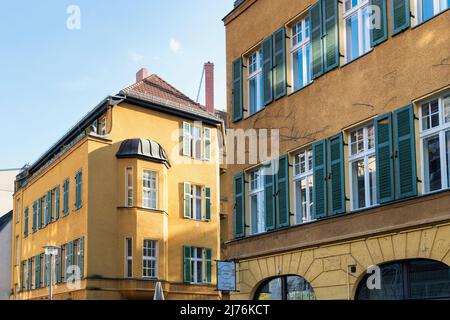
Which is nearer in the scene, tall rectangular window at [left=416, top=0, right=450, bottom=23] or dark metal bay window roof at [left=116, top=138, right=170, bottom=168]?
tall rectangular window at [left=416, top=0, right=450, bottom=23]

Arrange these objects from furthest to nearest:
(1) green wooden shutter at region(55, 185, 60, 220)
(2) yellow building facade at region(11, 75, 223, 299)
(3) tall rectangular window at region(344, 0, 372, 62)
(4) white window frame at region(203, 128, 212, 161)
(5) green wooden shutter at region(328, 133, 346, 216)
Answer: (4) white window frame at region(203, 128, 212, 161)
(1) green wooden shutter at region(55, 185, 60, 220)
(2) yellow building facade at region(11, 75, 223, 299)
(5) green wooden shutter at region(328, 133, 346, 216)
(3) tall rectangular window at region(344, 0, 372, 62)

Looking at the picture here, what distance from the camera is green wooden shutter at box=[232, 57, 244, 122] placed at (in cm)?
1944

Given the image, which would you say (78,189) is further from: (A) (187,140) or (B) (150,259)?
(A) (187,140)

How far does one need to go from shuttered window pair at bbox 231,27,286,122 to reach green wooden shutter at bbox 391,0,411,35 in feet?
14.0

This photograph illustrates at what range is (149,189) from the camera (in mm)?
31891

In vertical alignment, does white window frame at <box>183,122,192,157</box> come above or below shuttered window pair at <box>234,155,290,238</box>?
above

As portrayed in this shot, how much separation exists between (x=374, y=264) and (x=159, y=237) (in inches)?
745

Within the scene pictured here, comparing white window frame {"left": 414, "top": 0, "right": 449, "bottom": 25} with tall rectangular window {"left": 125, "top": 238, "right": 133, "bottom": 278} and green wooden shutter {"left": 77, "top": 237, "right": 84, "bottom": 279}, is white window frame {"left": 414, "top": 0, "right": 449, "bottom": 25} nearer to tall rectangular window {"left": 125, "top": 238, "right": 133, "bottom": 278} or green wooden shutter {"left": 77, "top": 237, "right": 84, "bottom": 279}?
tall rectangular window {"left": 125, "top": 238, "right": 133, "bottom": 278}

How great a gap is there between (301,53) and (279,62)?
699 mm

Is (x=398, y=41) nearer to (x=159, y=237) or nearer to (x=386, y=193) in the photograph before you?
(x=386, y=193)

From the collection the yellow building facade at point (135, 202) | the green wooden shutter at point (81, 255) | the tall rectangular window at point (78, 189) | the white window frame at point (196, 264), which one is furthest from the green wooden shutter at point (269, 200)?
the white window frame at point (196, 264)

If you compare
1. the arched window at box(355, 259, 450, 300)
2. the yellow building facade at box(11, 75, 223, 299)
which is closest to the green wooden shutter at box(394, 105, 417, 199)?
the arched window at box(355, 259, 450, 300)

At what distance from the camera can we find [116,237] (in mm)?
30672
